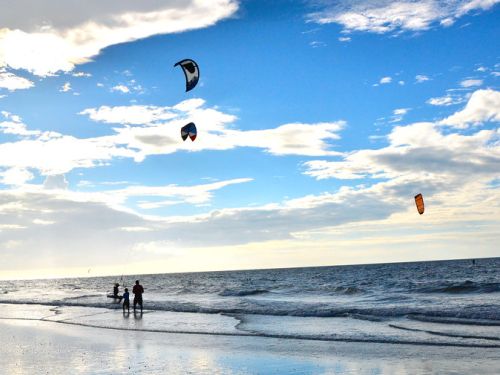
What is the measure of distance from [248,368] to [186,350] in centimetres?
312

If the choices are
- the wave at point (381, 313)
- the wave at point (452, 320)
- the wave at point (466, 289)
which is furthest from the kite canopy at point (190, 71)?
the wave at point (466, 289)

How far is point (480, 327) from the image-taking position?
19.7 metres

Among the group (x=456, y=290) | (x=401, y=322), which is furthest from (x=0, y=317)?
(x=456, y=290)

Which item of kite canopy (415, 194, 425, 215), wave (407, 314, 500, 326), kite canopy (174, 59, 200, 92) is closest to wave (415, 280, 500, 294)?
kite canopy (415, 194, 425, 215)

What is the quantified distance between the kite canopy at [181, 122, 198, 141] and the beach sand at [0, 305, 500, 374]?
6994 mm

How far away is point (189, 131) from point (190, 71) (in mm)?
2217

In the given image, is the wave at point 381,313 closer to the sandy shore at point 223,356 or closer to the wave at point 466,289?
the sandy shore at point 223,356

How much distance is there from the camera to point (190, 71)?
752 inches

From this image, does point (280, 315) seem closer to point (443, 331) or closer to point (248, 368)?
point (443, 331)

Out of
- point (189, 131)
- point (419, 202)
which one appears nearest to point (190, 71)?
point (189, 131)

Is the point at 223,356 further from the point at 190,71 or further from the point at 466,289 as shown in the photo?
the point at 466,289

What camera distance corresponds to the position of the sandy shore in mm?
12094

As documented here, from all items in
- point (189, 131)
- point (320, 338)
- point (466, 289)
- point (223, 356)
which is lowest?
point (466, 289)

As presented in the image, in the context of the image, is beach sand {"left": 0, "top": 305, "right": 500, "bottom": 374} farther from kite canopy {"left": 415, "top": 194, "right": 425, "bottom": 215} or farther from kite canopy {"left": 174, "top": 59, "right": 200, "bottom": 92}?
kite canopy {"left": 415, "top": 194, "right": 425, "bottom": 215}
